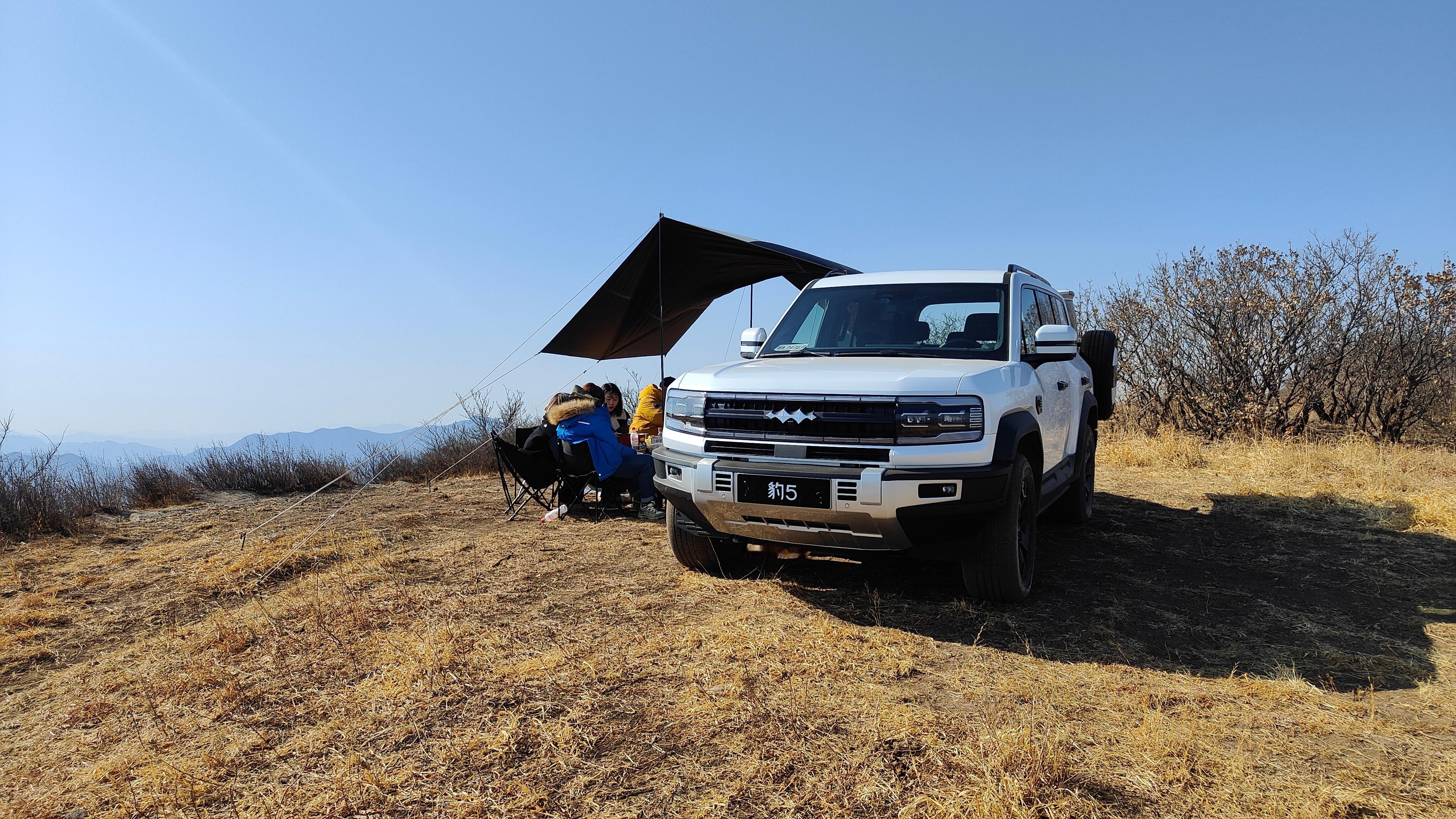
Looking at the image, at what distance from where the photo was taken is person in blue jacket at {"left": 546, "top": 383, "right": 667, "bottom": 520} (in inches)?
257

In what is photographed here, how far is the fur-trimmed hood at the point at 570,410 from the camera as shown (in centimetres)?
648

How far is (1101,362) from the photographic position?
6.99 metres

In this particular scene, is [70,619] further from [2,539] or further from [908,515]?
[908,515]

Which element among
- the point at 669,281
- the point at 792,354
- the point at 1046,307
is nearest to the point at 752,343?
the point at 792,354

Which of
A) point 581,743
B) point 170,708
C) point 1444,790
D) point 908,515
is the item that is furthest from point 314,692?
point 1444,790

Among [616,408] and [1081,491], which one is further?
[616,408]

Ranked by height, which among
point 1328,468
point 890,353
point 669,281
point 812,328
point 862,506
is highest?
point 669,281

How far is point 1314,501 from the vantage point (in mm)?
7621

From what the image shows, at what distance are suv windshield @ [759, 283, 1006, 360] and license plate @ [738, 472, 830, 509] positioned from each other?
4.41 ft

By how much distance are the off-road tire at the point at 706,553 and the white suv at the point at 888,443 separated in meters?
0.01

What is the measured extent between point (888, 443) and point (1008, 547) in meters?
0.88

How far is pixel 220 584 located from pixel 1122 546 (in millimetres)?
6486

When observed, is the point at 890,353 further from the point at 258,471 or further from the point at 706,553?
the point at 258,471

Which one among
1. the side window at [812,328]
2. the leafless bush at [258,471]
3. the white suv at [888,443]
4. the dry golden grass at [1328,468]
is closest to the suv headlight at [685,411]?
the white suv at [888,443]
